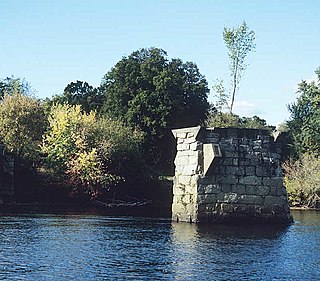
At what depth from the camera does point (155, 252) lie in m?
21.1

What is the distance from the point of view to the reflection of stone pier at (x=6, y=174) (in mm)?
49094

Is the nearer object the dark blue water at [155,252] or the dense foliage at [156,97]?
the dark blue water at [155,252]

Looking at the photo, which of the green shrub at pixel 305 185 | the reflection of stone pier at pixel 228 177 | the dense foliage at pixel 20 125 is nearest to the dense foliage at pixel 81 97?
the dense foliage at pixel 20 125

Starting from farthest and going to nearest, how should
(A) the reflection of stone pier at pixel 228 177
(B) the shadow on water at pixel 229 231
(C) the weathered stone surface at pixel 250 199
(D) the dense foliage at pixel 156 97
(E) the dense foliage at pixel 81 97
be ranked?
(E) the dense foliage at pixel 81 97 → (D) the dense foliage at pixel 156 97 → (C) the weathered stone surface at pixel 250 199 → (A) the reflection of stone pier at pixel 228 177 → (B) the shadow on water at pixel 229 231

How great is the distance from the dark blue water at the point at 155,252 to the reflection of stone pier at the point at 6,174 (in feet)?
60.6

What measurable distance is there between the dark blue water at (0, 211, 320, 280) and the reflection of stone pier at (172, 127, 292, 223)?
1214 mm

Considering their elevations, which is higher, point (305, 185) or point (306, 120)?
point (306, 120)

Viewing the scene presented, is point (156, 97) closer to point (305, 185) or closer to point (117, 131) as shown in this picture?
point (117, 131)

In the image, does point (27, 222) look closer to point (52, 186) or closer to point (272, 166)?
point (272, 166)

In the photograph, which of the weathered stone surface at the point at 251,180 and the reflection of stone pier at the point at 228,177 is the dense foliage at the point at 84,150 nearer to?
the reflection of stone pier at the point at 228,177

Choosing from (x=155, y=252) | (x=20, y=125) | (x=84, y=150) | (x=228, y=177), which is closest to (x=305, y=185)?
(x=84, y=150)

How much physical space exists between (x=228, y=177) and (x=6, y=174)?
24370 millimetres

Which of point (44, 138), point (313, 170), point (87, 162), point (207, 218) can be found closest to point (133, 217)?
point (207, 218)

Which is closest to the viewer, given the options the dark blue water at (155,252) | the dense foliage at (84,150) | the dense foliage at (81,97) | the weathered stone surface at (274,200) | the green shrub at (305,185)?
the dark blue water at (155,252)
